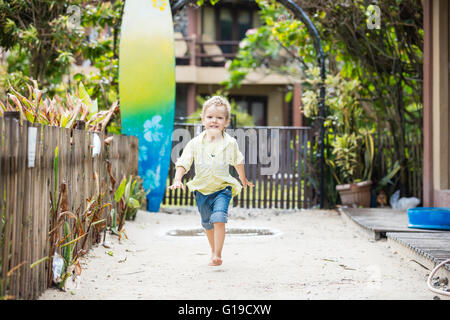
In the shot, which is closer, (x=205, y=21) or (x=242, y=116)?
(x=242, y=116)

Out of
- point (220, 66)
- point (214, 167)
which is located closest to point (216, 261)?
point (214, 167)

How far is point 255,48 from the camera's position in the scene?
44.7ft

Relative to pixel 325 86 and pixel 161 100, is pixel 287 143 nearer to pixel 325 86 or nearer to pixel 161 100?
pixel 325 86

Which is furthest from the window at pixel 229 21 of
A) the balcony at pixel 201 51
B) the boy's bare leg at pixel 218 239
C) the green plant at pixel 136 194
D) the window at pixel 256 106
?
the boy's bare leg at pixel 218 239

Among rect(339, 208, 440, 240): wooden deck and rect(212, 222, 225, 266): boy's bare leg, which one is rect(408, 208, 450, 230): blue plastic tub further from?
rect(212, 222, 225, 266): boy's bare leg

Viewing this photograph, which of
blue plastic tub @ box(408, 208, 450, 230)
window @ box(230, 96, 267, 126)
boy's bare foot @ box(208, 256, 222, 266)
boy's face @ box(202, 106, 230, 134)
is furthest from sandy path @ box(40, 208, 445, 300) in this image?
window @ box(230, 96, 267, 126)

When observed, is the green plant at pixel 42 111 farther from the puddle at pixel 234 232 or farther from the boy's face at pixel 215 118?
the puddle at pixel 234 232

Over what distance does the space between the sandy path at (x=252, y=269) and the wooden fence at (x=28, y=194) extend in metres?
0.31

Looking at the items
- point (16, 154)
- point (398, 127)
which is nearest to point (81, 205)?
point (16, 154)

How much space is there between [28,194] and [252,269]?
5.98ft

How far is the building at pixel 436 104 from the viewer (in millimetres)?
6738

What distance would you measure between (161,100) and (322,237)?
10.1ft

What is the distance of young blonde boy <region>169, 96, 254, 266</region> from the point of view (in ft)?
13.3

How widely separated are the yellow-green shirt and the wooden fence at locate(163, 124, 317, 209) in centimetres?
484
